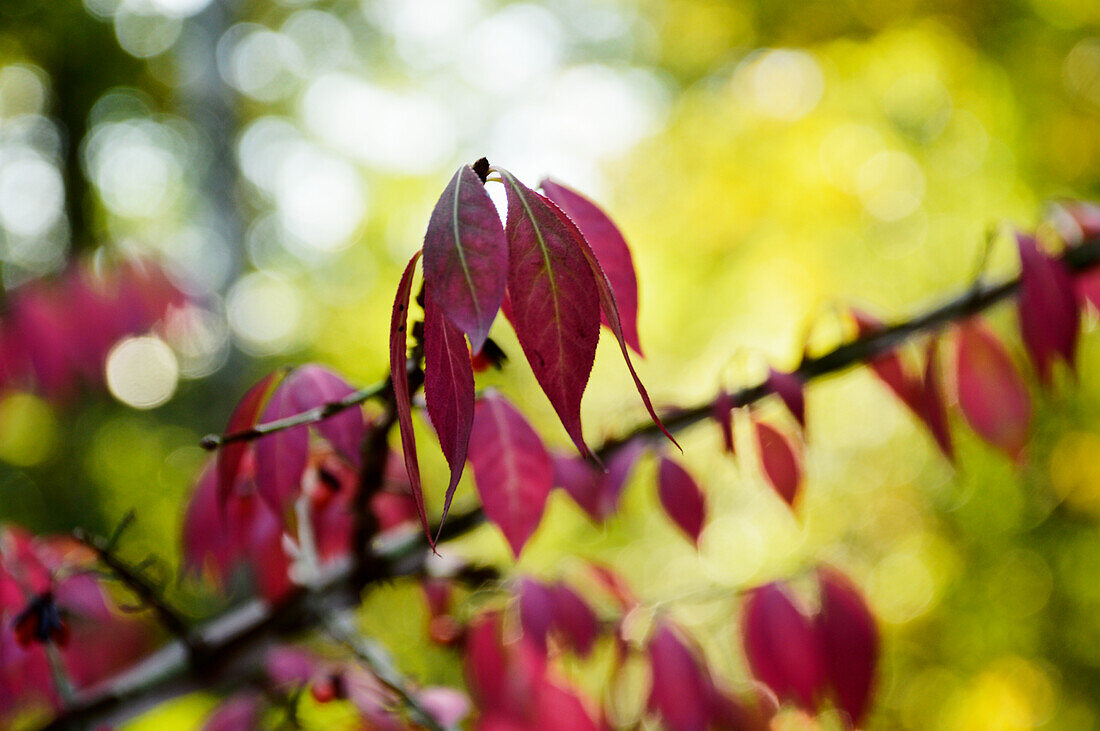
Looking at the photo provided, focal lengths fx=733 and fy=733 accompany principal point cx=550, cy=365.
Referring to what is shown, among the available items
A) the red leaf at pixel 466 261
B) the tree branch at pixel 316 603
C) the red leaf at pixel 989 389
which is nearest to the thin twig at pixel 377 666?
the tree branch at pixel 316 603

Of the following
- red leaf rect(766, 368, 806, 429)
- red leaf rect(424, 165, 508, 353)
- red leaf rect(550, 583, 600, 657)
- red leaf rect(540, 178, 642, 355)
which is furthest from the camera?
red leaf rect(550, 583, 600, 657)

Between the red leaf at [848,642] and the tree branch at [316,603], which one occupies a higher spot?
the tree branch at [316,603]

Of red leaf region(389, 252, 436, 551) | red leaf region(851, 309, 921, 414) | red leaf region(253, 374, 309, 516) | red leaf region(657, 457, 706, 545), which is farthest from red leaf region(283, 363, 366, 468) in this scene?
red leaf region(851, 309, 921, 414)

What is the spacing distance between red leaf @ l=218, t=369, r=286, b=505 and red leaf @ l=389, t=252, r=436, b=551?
15cm

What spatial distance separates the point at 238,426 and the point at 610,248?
0.75ft

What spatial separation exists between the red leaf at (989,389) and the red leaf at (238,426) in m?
0.46

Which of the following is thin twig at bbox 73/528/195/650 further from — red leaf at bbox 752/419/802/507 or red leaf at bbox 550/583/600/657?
red leaf at bbox 752/419/802/507

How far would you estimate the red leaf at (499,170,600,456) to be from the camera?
220 millimetres

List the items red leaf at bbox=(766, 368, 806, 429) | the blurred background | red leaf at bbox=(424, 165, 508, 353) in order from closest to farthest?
red leaf at bbox=(424, 165, 508, 353) → red leaf at bbox=(766, 368, 806, 429) → the blurred background

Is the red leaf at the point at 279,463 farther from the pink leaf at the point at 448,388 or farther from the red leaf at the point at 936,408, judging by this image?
the red leaf at the point at 936,408

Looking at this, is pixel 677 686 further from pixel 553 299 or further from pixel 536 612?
pixel 553 299

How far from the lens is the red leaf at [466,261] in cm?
20

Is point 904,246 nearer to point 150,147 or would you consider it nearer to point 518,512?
point 518,512

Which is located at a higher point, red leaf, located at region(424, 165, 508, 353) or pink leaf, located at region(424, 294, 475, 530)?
red leaf, located at region(424, 165, 508, 353)
